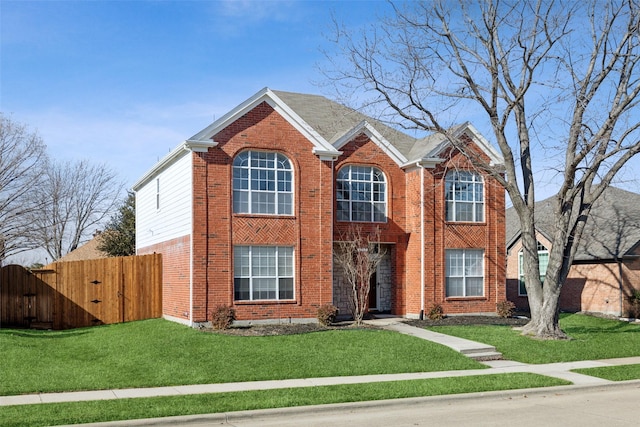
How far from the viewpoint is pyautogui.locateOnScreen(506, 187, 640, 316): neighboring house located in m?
27.6

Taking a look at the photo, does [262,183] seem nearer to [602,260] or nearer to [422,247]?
[422,247]

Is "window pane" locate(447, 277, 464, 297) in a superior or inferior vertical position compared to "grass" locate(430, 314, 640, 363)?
superior

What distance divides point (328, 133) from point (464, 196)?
18.4ft

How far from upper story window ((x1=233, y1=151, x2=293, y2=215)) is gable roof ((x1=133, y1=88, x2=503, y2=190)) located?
1.19 meters

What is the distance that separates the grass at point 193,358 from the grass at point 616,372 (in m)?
2.44

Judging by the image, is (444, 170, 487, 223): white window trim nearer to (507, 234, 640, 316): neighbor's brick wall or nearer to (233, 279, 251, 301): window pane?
(507, 234, 640, 316): neighbor's brick wall

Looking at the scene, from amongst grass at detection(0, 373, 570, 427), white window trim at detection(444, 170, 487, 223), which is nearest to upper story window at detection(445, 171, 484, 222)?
white window trim at detection(444, 170, 487, 223)

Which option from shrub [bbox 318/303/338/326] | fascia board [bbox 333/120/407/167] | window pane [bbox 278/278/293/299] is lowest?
shrub [bbox 318/303/338/326]

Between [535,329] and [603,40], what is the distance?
29.0ft

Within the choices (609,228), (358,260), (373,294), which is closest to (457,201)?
(373,294)

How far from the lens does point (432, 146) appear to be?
25.5 meters

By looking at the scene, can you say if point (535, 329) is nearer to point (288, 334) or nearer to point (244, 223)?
point (288, 334)

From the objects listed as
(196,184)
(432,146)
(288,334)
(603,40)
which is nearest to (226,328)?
→ (288,334)

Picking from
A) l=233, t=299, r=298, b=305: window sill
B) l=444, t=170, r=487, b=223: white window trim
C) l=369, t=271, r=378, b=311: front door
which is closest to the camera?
l=233, t=299, r=298, b=305: window sill
